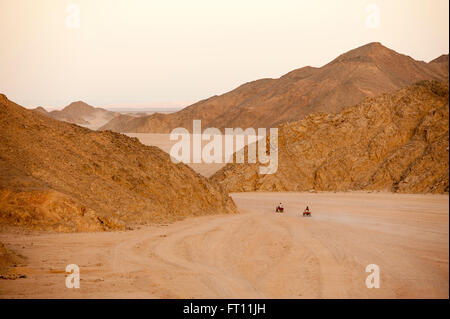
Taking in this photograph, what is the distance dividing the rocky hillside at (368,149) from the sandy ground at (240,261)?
14.9 m

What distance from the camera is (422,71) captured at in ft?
356

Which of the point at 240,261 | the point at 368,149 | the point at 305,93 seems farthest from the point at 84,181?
the point at 305,93

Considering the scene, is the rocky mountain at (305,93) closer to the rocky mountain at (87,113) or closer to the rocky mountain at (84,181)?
the rocky mountain at (87,113)

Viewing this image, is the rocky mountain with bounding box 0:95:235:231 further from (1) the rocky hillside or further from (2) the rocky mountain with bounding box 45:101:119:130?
(2) the rocky mountain with bounding box 45:101:119:130

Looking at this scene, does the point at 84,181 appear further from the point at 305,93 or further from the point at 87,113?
the point at 87,113

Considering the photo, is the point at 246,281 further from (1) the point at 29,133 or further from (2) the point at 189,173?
(2) the point at 189,173

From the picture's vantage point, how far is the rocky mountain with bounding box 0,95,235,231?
13.6 metres

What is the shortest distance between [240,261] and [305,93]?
300 feet

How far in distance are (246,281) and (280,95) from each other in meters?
97.9

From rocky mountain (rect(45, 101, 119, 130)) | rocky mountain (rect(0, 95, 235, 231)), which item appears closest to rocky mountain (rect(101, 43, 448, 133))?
rocky mountain (rect(45, 101, 119, 130))

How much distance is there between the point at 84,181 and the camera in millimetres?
16250

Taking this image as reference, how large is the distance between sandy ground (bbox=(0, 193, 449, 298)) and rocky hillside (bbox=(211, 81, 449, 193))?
14.9 m
